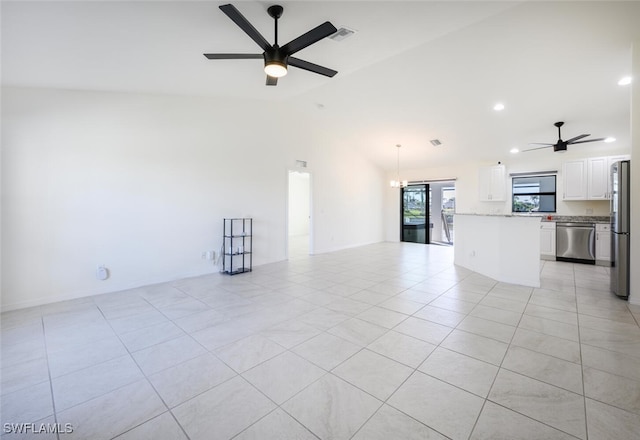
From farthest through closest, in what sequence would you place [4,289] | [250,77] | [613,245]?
[250,77] < [613,245] < [4,289]

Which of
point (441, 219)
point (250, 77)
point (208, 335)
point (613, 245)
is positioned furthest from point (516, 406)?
point (441, 219)

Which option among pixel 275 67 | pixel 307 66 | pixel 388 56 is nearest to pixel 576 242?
pixel 388 56

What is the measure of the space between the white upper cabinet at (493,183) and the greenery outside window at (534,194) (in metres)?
0.35

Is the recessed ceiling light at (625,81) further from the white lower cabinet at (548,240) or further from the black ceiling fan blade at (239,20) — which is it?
the black ceiling fan blade at (239,20)

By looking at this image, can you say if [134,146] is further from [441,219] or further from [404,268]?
[441,219]

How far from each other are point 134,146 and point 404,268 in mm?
5109

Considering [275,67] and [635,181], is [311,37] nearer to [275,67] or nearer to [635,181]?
[275,67]

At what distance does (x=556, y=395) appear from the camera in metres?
1.70

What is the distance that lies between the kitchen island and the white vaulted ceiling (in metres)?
2.15

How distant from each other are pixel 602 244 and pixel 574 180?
4.95ft

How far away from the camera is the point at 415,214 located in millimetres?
9305

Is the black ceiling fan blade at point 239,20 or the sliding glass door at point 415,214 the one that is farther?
the sliding glass door at point 415,214

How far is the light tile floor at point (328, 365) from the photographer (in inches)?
59.0

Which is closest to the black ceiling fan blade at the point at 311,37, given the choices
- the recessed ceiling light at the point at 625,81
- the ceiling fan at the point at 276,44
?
the ceiling fan at the point at 276,44
